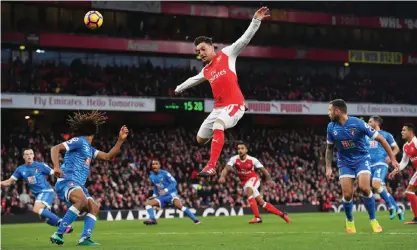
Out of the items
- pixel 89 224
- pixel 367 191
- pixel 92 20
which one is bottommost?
pixel 89 224

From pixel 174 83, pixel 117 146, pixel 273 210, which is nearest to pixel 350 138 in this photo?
pixel 117 146

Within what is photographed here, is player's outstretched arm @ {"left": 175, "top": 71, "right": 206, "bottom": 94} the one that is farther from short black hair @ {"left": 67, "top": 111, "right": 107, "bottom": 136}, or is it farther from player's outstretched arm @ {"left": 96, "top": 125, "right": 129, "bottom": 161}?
short black hair @ {"left": 67, "top": 111, "right": 107, "bottom": 136}

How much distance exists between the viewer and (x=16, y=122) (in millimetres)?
42594

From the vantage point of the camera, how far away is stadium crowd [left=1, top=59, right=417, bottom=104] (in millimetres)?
40406

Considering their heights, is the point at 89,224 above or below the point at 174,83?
below

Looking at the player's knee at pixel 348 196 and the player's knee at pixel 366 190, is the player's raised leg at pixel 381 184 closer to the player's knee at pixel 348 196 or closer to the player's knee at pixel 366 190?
the player's knee at pixel 366 190

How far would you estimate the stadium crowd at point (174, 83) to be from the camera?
133 feet

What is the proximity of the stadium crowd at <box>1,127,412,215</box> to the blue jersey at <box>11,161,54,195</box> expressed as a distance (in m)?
9.68

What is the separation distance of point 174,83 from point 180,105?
322 centimetres

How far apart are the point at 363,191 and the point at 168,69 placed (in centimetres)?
3212

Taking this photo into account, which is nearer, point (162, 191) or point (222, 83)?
point (222, 83)

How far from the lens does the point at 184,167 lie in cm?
3931

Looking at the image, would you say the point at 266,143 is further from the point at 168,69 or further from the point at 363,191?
the point at 363,191

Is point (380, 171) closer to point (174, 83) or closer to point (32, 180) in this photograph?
point (32, 180)
